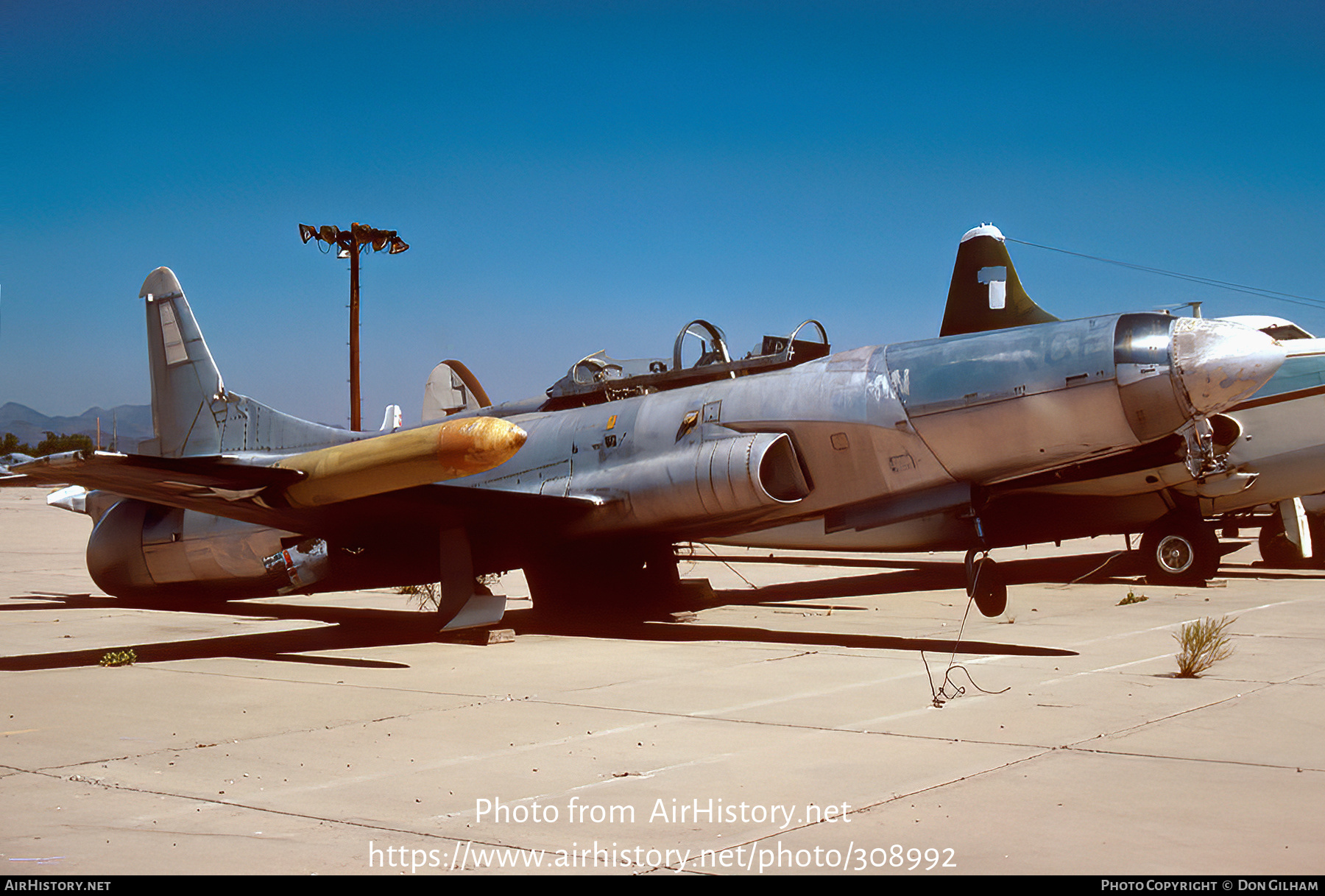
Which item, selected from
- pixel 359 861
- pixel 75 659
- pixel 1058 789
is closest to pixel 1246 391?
pixel 1058 789

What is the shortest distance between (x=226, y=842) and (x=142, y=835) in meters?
0.39

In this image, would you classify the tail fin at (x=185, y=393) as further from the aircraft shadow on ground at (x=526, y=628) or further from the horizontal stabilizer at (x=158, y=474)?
the horizontal stabilizer at (x=158, y=474)

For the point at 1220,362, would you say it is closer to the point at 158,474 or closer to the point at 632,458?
the point at 632,458

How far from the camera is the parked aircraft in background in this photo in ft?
48.8

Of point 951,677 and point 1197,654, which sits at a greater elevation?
point 1197,654

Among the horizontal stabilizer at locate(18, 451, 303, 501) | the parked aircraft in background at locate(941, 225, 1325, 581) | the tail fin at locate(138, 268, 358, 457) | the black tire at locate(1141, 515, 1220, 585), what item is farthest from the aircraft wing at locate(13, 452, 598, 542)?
the black tire at locate(1141, 515, 1220, 585)

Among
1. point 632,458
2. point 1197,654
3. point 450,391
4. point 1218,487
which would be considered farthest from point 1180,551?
point 450,391

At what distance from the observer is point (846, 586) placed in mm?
17406

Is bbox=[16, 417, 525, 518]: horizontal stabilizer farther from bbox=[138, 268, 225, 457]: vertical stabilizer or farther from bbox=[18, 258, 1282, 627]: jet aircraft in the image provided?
bbox=[138, 268, 225, 457]: vertical stabilizer

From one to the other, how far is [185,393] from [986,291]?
43.8 ft

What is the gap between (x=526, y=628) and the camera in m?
12.5

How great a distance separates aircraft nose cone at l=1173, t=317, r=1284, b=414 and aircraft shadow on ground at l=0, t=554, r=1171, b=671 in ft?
7.68

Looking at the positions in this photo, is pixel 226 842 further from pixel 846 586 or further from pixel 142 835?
pixel 846 586

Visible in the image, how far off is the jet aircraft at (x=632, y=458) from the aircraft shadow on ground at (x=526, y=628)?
1.52 feet
